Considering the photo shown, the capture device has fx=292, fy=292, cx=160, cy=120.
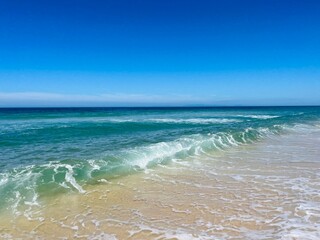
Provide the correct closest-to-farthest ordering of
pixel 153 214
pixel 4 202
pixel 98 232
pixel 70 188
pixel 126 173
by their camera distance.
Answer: pixel 98 232 → pixel 153 214 → pixel 4 202 → pixel 70 188 → pixel 126 173

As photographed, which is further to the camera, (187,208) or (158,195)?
(158,195)

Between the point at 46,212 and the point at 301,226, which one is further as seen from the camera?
the point at 46,212

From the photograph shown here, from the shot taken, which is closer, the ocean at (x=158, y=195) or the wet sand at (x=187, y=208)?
the wet sand at (x=187, y=208)

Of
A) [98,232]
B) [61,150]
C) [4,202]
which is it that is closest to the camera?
[98,232]

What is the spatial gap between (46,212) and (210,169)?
18.6 feet

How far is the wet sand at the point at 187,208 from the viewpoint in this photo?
200 inches

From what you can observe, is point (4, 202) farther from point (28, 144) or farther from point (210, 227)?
point (28, 144)

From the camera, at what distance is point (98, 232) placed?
16.7 ft

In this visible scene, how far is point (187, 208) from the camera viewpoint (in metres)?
6.24

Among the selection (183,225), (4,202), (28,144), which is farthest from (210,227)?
(28,144)

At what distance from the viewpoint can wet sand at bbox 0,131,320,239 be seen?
200 inches

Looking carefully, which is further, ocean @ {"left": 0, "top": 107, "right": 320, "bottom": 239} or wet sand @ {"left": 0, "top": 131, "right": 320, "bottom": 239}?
ocean @ {"left": 0, "top": 107, "right": 320, "bottom": 239}

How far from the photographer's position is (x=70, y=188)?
25.0 ft

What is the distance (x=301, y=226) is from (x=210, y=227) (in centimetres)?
162
